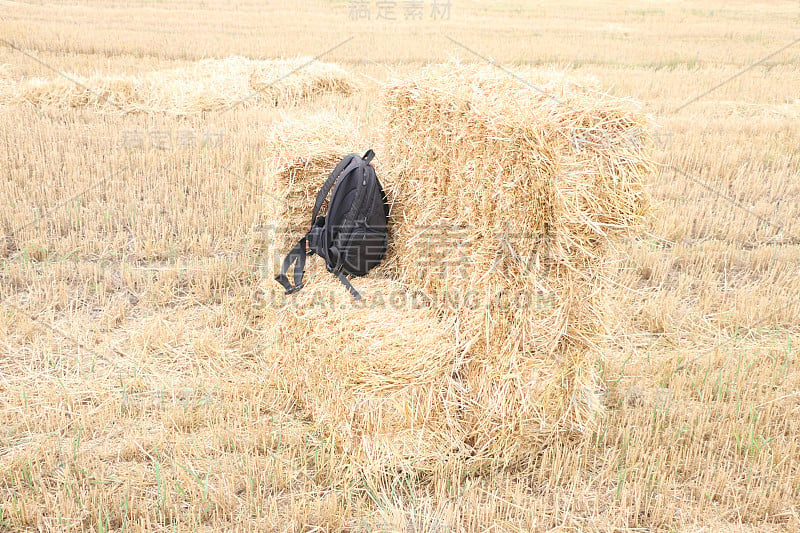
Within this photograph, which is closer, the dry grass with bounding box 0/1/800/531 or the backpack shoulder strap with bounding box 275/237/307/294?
the dry grass with bounding box 0/1/800/531

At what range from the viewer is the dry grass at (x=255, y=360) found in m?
2.57

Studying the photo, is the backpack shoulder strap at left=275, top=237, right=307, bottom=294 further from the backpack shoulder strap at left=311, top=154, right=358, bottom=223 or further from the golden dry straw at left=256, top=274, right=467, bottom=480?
the golden dry straw at left=256, top=274, right=467, bottom=480

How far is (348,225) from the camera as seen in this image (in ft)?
10.4

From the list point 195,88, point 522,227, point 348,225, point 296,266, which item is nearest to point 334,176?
point 348,225

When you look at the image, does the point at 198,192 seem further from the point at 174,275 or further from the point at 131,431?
the point at 131,431

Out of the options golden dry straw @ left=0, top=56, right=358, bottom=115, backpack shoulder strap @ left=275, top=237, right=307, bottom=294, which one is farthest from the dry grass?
golden dry straw @ left=0, top=56, right=358, bottom=115

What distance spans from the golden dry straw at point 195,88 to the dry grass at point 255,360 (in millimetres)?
449

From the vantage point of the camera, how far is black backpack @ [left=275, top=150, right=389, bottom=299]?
10.4ft

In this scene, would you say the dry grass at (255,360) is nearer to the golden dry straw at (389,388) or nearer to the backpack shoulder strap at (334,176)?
the golden dry straw at (389,388)

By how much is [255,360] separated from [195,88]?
245 inches

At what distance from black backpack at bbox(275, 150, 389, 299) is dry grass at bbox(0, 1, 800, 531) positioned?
22 cm

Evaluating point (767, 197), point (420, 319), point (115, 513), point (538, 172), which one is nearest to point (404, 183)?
point (420, 319)

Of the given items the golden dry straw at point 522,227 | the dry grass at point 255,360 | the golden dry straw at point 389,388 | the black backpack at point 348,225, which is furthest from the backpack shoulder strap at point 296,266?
the golden dry straw at point 522,227

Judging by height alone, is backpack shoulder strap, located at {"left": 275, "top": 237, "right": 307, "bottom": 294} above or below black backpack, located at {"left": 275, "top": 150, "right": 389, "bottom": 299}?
below
